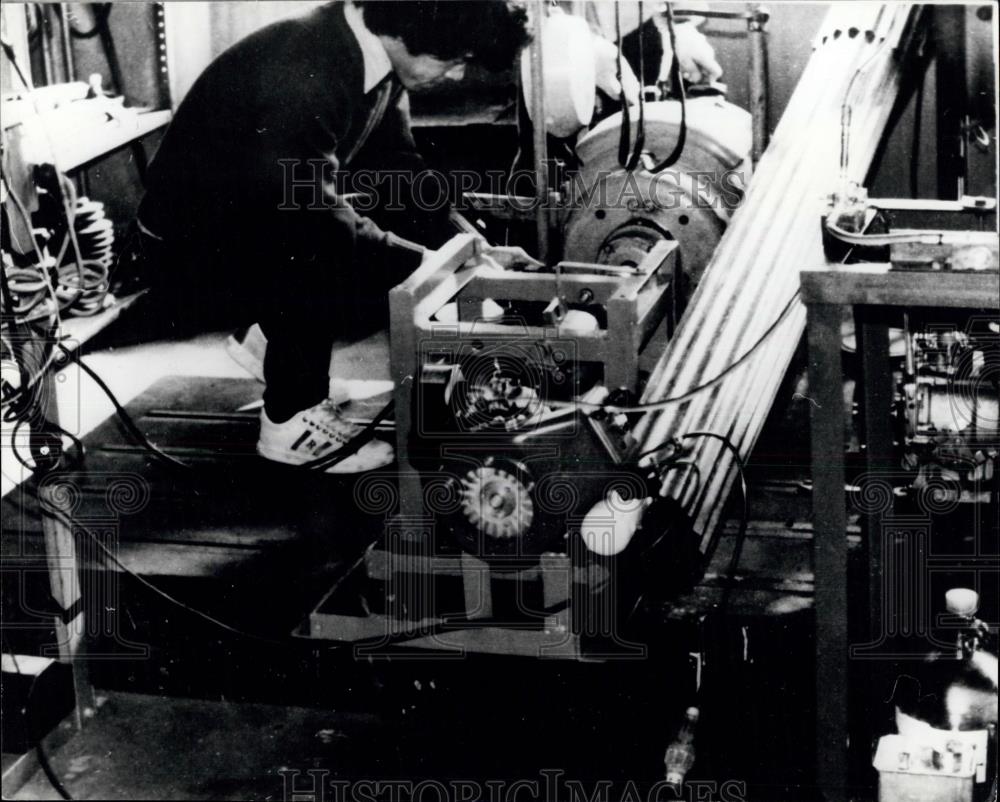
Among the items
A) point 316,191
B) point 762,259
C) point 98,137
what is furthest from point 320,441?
point 762,259

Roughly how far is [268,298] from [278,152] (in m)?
0.32

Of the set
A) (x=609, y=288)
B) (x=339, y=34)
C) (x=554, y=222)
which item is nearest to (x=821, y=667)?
(x=609, y=288)

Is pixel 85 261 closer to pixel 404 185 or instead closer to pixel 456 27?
pixel 404 185

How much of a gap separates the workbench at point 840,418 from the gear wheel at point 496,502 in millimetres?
530

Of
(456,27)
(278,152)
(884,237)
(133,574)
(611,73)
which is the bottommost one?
(133,574)

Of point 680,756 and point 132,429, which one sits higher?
point 132,429

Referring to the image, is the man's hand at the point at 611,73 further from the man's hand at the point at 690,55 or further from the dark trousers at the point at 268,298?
the dark trousers at the point at 268,298

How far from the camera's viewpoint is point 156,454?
10.1ft

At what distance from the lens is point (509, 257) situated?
2779 millimetres

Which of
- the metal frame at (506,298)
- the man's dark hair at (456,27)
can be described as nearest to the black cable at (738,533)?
the metal frame at (506,298)

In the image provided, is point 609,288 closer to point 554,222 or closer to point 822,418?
point 554,222

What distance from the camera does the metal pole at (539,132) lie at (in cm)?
269

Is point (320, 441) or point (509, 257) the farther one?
point (320, 441)

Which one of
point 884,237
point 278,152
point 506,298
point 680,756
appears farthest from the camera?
point 278,152
